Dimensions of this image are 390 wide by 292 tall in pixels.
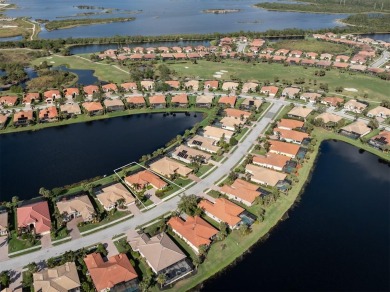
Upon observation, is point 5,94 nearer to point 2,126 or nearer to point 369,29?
point 2,126

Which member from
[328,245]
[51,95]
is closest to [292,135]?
[328,245]

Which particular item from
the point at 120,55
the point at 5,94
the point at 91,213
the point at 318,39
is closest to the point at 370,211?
the point at 91,213

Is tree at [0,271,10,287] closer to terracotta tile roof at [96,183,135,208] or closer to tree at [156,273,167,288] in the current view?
terracotta tile roof at [96,183,135,208]

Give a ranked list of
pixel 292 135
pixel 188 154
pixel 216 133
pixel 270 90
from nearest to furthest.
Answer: pixel 188 154
pixel 292 135
pixel 216 133
pixel 270 90

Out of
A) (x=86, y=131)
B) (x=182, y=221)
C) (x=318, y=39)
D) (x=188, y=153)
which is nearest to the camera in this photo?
(x=182, y=221)

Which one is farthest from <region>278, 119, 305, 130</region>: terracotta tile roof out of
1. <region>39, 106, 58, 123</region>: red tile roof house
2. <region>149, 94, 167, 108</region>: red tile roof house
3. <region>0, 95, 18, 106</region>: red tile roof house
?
<region>0, 95, 18, 106</region>: red tile roof house

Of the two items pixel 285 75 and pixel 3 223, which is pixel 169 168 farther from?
pixel 285 75
